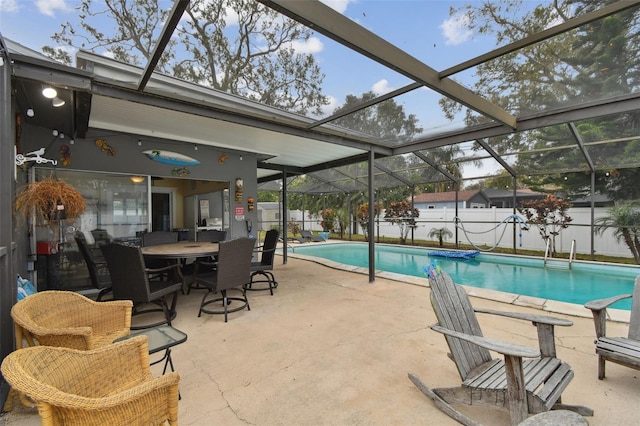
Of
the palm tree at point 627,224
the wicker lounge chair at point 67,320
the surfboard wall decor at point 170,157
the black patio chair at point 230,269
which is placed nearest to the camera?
the wicker lounge chair at point 67,320

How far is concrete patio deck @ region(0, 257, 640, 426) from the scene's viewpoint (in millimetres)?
1812

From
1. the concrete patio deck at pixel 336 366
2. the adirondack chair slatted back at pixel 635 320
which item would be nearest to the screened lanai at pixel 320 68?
the concrete patio deck at pixel 336 366

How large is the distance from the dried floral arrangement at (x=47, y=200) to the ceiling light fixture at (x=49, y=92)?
932mm

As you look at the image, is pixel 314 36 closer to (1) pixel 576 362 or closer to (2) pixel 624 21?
(2) pixel 624 21

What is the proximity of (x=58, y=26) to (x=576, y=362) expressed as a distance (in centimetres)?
518

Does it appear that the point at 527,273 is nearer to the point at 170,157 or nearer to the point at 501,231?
the point at 501,231

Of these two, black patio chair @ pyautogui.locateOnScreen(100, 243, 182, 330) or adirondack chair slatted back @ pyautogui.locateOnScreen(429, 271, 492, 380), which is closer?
adirondack chair slatted back @ pyautogui.locateOnScreen(429, 271, 492, 380)

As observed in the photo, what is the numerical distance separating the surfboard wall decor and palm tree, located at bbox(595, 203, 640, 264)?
381 inches

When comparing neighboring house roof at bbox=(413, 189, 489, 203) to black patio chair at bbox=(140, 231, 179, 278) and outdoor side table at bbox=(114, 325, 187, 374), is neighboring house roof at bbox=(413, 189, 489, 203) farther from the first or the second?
outdoor side table at bbox=(114, 325, 187, 374)

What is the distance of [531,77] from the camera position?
Answer: 11.4 ft

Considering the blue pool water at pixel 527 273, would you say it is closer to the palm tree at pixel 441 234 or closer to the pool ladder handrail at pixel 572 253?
the pool ladder handrail at pixel 572 253

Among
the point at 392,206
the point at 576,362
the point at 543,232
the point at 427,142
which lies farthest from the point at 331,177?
the point at 576,362

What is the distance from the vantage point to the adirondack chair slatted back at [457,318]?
1.85 metres

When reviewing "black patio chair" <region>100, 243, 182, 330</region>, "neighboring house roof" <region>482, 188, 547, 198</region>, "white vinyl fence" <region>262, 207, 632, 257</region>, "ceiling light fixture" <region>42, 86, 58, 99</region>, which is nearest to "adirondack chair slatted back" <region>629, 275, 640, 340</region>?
"black patio chair" <region>100, 243, 182, 330</region>
